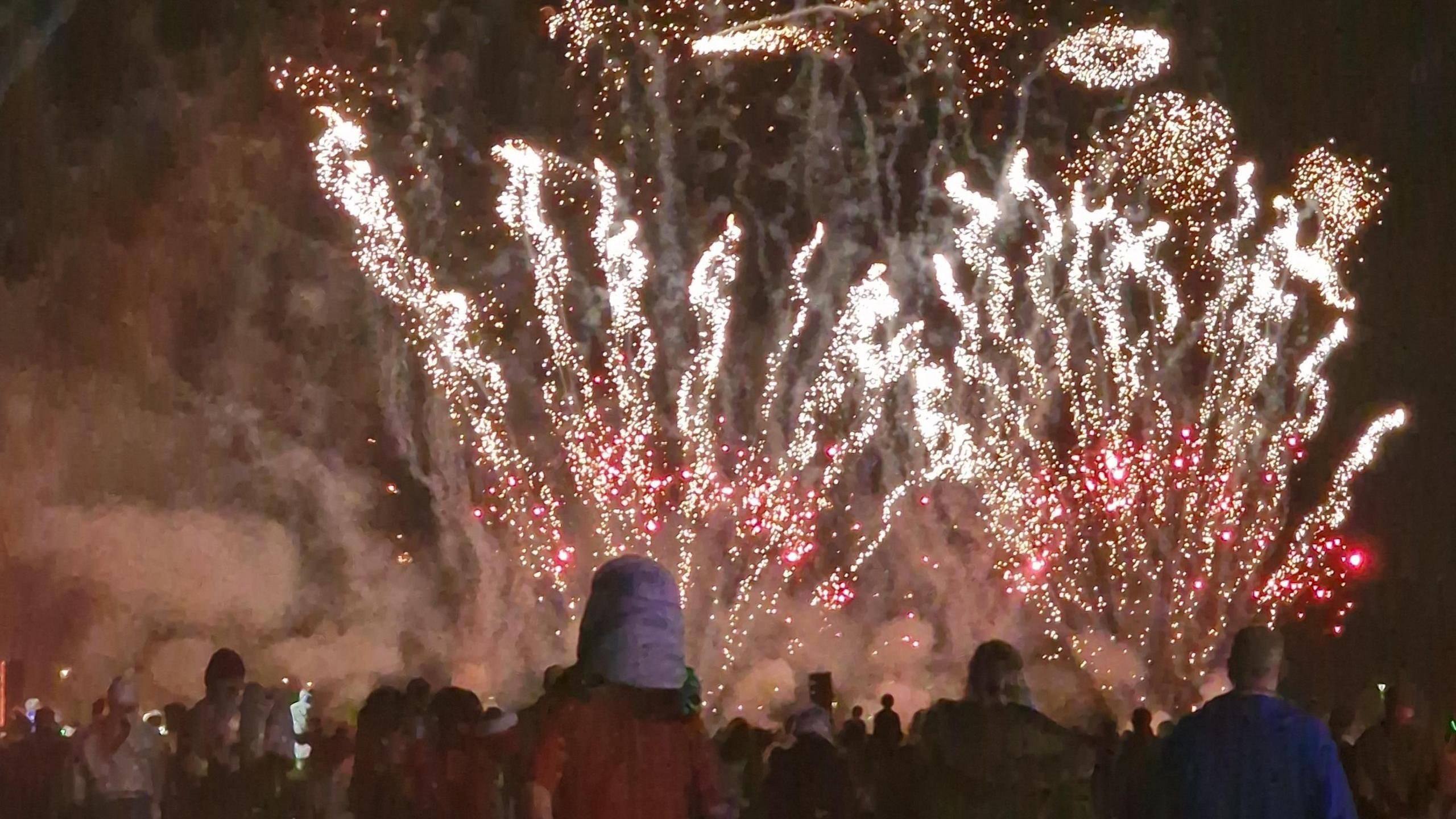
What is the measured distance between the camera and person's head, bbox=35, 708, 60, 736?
11.2m

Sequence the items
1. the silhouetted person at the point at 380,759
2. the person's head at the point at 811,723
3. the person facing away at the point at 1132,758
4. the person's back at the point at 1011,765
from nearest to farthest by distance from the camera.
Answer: the person's back at the point at 1011,765 < the silhouetted person at the point at 380,759 < the person's head at the point at 811,723 < the person facing away at the point at 1132,758

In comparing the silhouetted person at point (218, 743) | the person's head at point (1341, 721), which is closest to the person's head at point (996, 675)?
the silhouetted person at point (218, 743)

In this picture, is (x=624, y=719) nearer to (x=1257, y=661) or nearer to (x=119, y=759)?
(x=1257, y=661)

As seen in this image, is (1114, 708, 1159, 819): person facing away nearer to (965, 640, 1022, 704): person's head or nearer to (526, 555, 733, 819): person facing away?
(965, 640, 1022, 704): person's head

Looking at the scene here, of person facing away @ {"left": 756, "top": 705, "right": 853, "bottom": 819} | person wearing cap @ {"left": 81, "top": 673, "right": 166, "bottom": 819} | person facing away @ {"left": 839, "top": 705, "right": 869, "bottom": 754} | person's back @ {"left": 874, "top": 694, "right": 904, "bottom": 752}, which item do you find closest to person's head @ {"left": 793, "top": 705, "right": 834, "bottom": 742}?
person facing away @ {"left": 756, "top": 705, "right": 853, "bottom": 819}

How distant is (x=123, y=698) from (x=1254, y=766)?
527 cm

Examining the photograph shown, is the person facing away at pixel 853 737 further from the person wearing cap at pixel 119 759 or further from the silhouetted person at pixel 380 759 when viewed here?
the person wearing cap at pixel 119 759

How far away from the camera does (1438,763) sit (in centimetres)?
852

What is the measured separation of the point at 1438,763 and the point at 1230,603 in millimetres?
23375

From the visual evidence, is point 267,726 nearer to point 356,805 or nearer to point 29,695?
point 356,805

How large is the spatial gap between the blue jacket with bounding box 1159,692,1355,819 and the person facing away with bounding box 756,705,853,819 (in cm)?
330

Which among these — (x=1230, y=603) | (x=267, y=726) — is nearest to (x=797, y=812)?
(x=267, y=726)

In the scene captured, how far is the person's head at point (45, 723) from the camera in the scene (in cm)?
1123

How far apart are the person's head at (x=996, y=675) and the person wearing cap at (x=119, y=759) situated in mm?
4344
